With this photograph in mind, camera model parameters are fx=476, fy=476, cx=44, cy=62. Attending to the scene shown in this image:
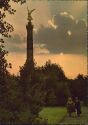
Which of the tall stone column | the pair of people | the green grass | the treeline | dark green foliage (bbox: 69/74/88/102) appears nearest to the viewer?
the treeline

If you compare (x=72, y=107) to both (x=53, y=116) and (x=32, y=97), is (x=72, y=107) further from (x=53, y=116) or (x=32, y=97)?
(x=32, y=97)

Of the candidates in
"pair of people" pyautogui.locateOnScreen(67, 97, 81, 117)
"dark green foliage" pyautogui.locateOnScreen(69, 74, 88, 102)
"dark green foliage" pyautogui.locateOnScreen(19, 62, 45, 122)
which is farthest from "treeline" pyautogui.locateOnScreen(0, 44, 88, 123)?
"dark green foliage" pyautogui.locateOnScreen(69, 74, 88, 102)

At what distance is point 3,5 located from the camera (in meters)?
22.3

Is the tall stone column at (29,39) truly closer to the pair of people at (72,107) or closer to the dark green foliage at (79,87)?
the pair of people at (72,107)

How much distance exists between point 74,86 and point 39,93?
268 ft

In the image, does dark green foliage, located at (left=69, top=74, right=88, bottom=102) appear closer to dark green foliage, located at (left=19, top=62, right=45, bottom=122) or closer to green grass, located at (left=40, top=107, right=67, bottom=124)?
green grass, located at (left=40, top=107, right=67, bottom=124)

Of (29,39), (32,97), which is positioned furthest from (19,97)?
(29,39)

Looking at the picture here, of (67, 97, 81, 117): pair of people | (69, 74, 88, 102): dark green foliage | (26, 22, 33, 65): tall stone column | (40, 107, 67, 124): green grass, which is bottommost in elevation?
(40, 107, 67, 124): green grass

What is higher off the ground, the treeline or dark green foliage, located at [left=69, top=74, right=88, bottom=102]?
dark green foliage, located at [left=69, top=74, right=88, bottom=102]

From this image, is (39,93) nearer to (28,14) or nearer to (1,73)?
(1,73)

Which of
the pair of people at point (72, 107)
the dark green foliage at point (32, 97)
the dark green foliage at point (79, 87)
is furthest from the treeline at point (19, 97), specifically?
the dark green foliage at point (79, 87)

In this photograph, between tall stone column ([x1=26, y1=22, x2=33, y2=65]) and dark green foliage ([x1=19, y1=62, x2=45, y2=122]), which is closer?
dark green foliage ([x1=19, y1=62, x2=45, y2=122])

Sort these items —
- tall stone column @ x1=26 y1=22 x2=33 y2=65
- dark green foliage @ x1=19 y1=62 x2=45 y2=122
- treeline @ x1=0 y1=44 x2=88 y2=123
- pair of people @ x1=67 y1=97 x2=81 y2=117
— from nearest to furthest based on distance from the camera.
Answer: treeline @ x1=0 y1=44 x2=88 y2=123 < dark green foliage @ x1=19 y1=62 x2=45 y2=122 < pair of people @ x1=67 y1=97 x2=81 y2=117 < tall stone column @ x1=26 y1=22 x2=33 y2=65

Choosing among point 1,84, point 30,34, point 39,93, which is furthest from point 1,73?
point 30,34
